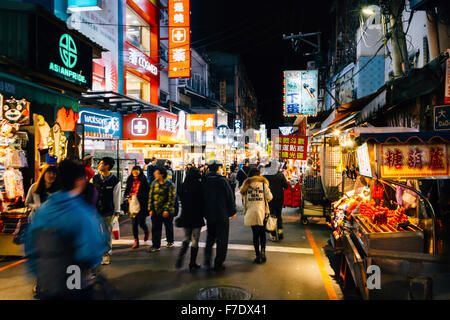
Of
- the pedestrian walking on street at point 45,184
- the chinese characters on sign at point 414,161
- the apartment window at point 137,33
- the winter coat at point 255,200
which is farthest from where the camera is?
the apartment window at point 137,33

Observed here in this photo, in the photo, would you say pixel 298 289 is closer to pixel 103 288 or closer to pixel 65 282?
pixel 103 288

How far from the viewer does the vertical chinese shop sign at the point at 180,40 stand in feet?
62.5

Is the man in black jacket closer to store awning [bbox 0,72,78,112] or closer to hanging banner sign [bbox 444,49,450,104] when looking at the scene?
hanging banner sign [bbox 444,49,450,104]

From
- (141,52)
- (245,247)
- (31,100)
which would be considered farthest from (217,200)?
(141,52)

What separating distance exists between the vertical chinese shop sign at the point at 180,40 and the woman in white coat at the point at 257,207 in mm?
13530

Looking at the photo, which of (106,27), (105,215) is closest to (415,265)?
(105,215)

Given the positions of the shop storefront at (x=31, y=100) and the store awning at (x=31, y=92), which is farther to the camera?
the store awning at (x=31, y=92)

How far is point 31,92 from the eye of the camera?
8555mm

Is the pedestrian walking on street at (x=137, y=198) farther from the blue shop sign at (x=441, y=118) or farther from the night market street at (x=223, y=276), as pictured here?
the blue shop sign at (x=441, y=118)

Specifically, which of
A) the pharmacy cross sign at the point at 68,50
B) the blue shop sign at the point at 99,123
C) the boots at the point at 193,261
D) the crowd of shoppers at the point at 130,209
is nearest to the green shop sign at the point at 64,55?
the pharmacy cross sign at the point at 68,50

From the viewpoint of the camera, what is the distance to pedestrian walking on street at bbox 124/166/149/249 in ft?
25.8

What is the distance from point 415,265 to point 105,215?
549cm

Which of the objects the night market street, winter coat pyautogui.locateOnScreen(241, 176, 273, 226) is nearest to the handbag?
the night market street

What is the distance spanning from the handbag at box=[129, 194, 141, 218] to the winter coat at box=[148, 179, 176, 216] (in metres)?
0.40
